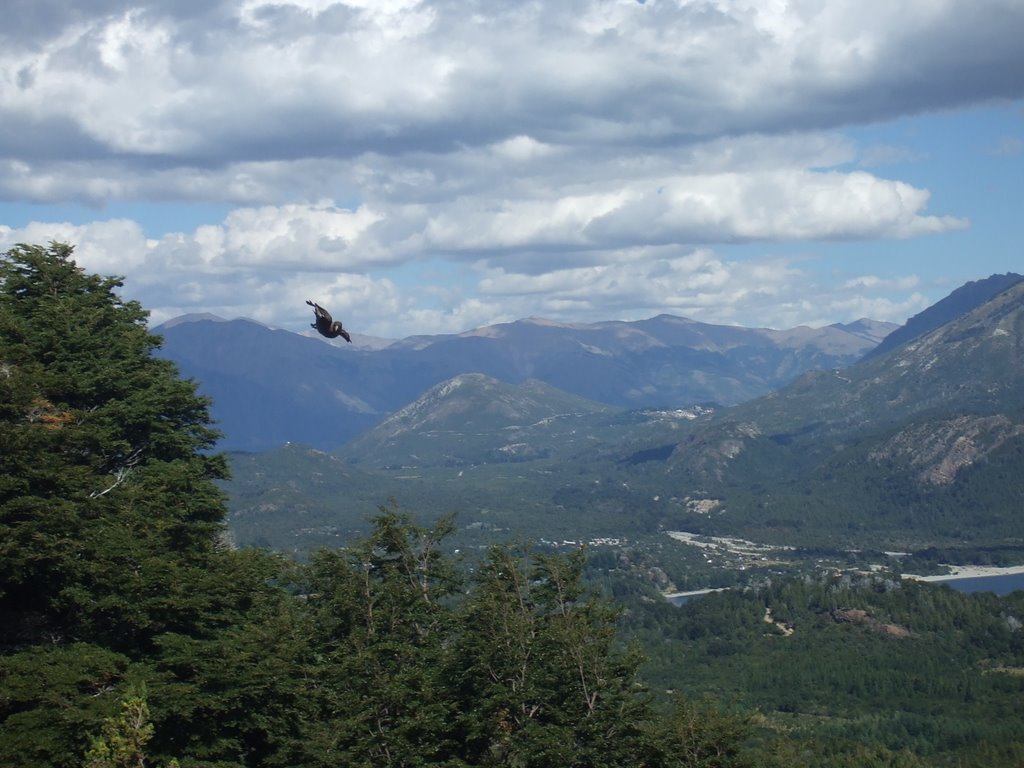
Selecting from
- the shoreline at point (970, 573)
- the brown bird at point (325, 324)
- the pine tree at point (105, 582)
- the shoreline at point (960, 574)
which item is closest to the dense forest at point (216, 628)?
the pine tree at point (105, 582)

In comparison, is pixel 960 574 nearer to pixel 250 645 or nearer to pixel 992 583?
pixel 992 583

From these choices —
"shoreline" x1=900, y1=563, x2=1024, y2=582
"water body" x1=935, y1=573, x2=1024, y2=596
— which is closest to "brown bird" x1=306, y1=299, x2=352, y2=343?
"water body" x1=935, y1=573, x2=1024, y2=596

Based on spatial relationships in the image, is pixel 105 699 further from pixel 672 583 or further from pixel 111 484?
pixel 672 583

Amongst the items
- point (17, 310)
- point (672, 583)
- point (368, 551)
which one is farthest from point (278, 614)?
point (672, 583)

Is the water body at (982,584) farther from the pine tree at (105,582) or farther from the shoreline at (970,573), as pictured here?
the pine tree at (105,582)

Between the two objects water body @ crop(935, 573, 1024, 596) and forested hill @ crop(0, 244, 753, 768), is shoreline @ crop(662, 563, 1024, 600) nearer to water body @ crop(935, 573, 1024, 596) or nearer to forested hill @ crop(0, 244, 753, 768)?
water body @ crop(935, 573, 1024, 596)

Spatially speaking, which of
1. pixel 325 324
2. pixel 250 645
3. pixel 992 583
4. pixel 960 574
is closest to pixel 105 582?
pixel 250 645
